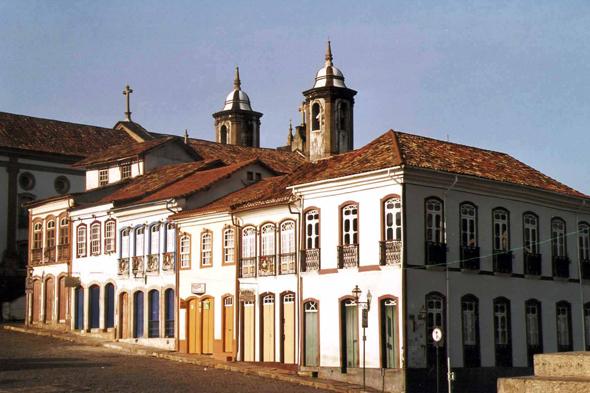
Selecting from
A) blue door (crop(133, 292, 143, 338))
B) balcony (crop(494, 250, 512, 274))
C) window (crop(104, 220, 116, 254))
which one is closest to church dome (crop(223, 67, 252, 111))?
window (crop(104, 220, 116, 254))

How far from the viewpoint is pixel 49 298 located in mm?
50125

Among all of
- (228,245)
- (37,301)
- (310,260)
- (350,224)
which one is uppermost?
(350,224)

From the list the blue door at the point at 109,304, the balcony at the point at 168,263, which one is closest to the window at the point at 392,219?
the balcony at the point at 168,263

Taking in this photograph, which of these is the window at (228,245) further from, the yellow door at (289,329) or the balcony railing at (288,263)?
the yellow door at (289,329)

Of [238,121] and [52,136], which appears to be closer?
[52,136]

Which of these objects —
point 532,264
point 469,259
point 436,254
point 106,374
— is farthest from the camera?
point 532,264

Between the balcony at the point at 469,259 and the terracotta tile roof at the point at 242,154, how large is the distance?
22266mm

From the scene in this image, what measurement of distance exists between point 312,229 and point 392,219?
376cm

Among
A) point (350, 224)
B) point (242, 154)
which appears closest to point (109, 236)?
point (350, 224)

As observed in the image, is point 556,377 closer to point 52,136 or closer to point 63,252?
point 63,252

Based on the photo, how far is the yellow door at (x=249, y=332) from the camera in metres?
37.6

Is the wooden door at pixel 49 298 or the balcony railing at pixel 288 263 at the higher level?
the balcony railing at pixel 288 263

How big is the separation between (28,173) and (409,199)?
3101 cm

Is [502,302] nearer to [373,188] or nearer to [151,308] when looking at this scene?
[373,188]
